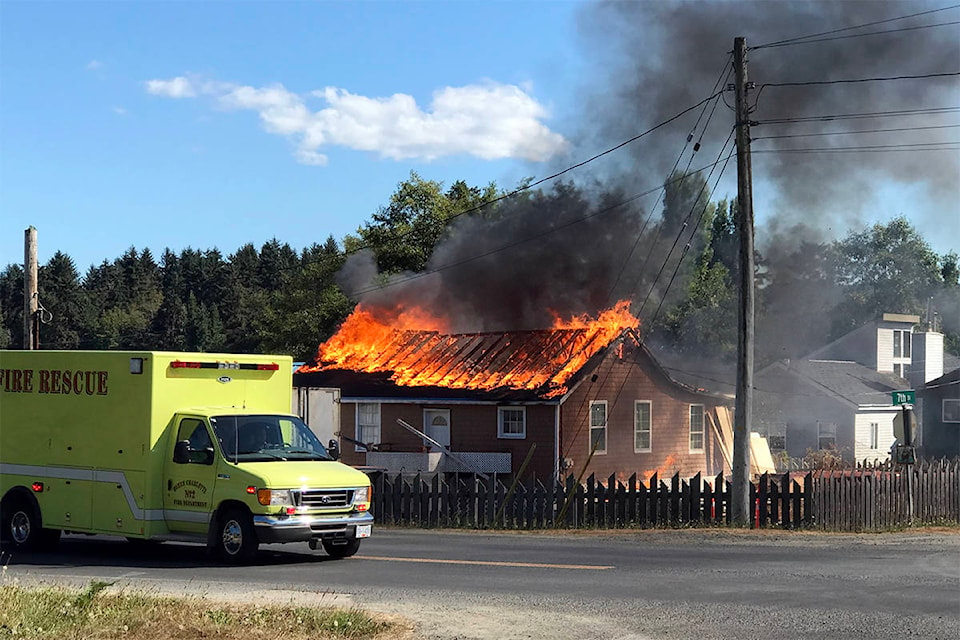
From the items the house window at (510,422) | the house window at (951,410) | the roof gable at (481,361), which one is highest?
the roof gable at (481,361)

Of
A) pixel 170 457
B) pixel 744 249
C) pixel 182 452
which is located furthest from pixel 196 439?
pixel 744 249

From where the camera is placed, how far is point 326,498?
51.7 feet

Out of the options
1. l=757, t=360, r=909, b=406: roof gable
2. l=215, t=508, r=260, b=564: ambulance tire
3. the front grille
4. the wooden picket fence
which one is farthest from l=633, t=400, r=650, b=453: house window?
l=215, t=508, r=260, b=564: ambulance tire

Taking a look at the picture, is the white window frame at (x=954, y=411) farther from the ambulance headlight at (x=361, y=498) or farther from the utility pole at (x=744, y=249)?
the ambulance headlight at (x=361, y=498)

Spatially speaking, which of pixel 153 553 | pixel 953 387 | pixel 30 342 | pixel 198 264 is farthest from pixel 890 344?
pixel 198 264

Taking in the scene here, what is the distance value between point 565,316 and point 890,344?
979 inches

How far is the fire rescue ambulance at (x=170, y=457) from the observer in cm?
1565

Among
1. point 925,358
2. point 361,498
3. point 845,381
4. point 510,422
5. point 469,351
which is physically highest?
point 925,358

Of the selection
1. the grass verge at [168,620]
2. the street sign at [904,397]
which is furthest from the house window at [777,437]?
the grass verge at [168,620]

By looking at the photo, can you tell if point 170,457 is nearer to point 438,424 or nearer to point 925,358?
point 438,424

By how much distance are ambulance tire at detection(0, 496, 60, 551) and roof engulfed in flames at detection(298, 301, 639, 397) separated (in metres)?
15.6

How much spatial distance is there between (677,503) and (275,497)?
9.97 m

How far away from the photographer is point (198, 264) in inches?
4936

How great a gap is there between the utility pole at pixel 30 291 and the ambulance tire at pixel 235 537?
17721mm
